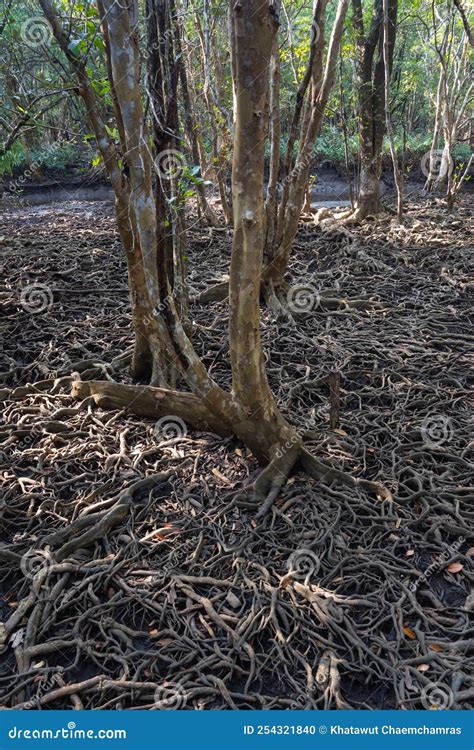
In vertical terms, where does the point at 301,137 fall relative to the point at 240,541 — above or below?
above

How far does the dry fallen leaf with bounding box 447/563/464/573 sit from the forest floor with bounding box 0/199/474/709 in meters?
0.01

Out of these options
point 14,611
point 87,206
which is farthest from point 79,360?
point 87,206

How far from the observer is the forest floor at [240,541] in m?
2.70

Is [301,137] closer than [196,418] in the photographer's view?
No

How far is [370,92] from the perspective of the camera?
9164mm

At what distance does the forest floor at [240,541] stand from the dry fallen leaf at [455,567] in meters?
0.01

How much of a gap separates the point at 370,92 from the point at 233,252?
24.2ft

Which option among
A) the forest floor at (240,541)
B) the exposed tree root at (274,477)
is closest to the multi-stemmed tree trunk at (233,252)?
the exposed tree root at (274,477)

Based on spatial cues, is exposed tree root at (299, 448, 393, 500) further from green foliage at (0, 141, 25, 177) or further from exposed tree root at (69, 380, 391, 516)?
green foliage at (0, 141, 25, 177)

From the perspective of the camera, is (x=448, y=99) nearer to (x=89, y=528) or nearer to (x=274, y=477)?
(x=274, y=477)

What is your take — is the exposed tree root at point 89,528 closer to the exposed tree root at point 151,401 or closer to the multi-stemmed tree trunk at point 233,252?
the exposed tree root at point 151,401

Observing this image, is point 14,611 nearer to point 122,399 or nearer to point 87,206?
point 122,399

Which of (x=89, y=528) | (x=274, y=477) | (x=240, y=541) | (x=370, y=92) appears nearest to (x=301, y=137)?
(x=370, y=92)

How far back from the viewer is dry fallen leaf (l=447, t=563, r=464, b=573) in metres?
3.23
